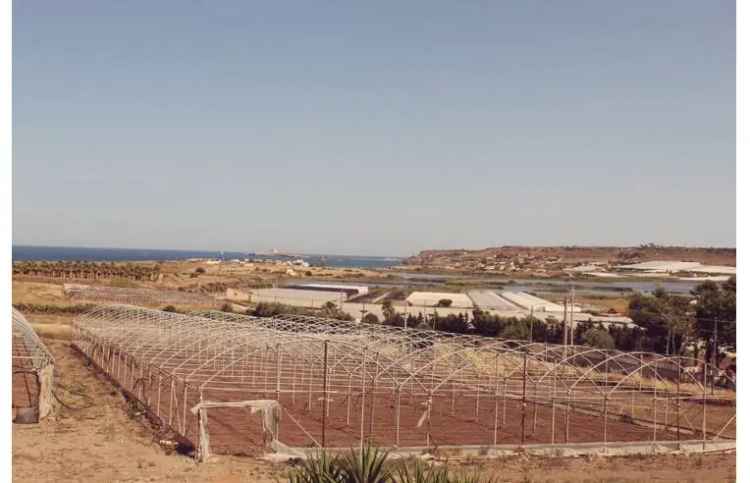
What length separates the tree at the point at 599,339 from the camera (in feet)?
119

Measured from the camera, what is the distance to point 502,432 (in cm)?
1944

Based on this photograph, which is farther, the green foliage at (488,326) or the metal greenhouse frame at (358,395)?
the green foliage at (488,326)

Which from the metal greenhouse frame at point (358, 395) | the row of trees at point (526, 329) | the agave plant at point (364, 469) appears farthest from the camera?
the row of trees at point (526, 329)

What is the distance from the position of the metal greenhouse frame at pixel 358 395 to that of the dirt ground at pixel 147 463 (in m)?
0.75

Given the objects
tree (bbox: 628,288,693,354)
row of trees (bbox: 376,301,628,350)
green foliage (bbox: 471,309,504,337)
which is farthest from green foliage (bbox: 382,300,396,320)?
tree (bbox: 628,288,693,354)

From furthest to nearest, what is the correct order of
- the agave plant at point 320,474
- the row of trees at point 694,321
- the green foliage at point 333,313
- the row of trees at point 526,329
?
the green foliage at point 333,313, the row of trees at point 526,329, the row of trees at point 694,321, the agave plant at point 320,474

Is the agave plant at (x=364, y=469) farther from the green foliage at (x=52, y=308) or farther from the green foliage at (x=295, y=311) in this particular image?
the green foliage at (x=52, y=308)

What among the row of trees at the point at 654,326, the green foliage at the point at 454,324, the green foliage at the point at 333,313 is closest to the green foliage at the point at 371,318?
the row of trees at the point at 654,326

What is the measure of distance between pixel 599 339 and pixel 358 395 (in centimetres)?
1896

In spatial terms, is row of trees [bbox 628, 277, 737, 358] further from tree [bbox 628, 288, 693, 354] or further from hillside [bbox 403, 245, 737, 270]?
hillside [bbox 403, 245, 737, 270]

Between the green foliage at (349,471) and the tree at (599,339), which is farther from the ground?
the green foliage at (349,471)

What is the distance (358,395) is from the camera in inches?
867

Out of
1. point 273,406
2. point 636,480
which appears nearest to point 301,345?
point 273,406
